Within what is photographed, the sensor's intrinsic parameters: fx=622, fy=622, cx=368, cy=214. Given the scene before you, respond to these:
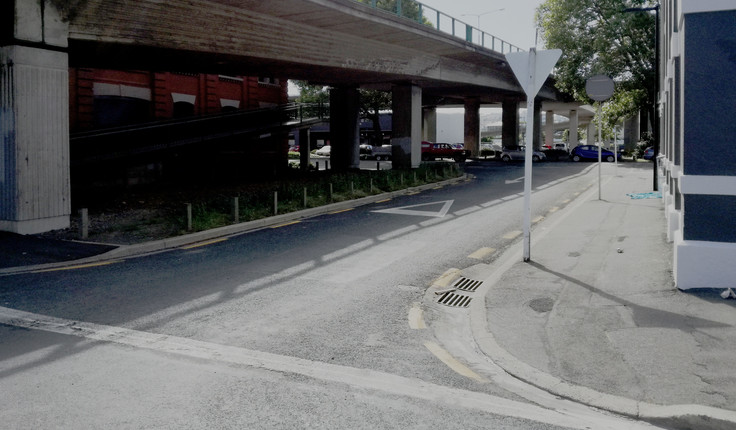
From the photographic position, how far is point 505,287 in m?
8.66

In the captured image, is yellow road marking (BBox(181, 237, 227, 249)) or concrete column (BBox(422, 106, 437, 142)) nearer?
yellow road marking (BBox(181, 237, 227, 249))

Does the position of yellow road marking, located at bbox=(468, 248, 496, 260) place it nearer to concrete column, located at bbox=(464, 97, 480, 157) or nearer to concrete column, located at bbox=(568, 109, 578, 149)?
concrete column, located at bbox=(464, 97, 480, 157)

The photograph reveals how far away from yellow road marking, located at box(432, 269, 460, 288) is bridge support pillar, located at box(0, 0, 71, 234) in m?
9.08

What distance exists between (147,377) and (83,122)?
70.8ft

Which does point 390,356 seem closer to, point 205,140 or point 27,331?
point 27,331

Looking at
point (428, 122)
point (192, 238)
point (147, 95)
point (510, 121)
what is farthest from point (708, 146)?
point (428, 122)

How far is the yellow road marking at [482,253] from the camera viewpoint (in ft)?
36.7

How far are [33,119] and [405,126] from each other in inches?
869

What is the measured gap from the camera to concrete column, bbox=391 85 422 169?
33094mm

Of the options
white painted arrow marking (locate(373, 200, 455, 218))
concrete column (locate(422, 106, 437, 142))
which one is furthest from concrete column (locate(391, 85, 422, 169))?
concrete column (locate(422, 106, 437, 142))

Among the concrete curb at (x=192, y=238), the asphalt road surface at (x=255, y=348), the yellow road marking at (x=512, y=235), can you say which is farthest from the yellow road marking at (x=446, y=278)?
the concrete curb at (x=192, y=238)

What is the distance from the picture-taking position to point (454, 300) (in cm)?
846

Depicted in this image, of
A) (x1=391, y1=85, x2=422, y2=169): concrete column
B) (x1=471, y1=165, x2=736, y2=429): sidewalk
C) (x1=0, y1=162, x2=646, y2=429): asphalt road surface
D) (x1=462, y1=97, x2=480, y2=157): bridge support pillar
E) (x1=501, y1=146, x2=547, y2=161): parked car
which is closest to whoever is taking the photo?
(x1=0, y1=162, x2=646, y2=429): asphalt road surface

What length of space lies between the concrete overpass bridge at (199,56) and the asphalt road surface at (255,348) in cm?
429
